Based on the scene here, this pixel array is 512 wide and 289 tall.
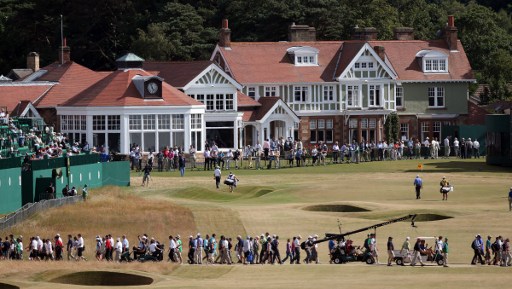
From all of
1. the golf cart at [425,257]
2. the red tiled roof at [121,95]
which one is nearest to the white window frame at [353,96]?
the red tiled roof at [121,95]

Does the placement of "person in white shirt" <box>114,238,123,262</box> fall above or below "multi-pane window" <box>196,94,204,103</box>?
below

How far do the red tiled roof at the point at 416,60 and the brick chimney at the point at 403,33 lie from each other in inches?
180

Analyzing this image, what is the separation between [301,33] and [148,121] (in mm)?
25467

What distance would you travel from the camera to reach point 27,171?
307ft

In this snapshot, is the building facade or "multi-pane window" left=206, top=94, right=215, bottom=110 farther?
the building facade

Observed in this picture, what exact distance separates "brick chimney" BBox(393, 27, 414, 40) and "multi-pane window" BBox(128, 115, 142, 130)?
3449 cm

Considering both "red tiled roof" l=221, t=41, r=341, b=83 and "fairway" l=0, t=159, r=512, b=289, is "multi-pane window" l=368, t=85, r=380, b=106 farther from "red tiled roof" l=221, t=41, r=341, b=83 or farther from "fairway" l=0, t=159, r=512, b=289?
"fairway" l=0, t=159, r=512, b=289

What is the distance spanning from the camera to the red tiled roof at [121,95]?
11675 cm

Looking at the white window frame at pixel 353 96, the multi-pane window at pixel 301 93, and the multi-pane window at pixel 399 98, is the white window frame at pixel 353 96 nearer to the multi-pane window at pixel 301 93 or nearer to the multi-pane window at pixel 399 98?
the multi-pane window at pixel 301 93

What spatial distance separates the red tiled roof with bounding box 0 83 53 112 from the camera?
12188cm

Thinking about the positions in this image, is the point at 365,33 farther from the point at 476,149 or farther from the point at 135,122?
the point at 135,122

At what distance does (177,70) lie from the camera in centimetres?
12731

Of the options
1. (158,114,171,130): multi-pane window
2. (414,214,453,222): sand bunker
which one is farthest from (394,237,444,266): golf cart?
(158,114,171,130): multi-pane window

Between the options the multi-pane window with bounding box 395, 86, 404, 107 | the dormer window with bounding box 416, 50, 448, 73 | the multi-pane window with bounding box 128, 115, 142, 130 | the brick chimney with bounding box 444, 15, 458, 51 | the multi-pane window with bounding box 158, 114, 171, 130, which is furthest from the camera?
the brick chimney with bounding box 444, 15, 458, 51
